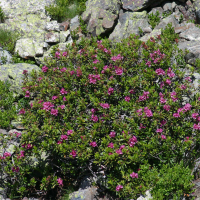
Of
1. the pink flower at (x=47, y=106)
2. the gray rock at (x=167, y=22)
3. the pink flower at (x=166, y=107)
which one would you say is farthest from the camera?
the gray rock at (x=167, y=22)

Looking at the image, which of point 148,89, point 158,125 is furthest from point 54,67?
point 158,125

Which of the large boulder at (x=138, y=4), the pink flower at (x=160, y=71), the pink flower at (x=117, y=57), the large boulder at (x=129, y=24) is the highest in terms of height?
the large boulder at (x=138, y=4)

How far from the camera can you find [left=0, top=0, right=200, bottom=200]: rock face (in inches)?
366

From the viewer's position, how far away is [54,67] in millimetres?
7906

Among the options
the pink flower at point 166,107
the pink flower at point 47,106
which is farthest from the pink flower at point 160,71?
the pink flower at point 47,106

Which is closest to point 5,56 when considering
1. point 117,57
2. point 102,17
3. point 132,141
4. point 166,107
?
point 102,17

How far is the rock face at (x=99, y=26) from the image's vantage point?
930cm

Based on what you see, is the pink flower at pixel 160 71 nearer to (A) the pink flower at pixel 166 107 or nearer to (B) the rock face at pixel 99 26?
(A) the pink flower at pixel 166 107

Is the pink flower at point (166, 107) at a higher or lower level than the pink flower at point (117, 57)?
lower

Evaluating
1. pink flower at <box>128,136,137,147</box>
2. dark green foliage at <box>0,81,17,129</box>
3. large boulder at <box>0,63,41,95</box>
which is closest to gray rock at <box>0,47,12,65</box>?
large boulder at <box>0,63,41,95</box>

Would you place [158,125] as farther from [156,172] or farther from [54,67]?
[54,67]

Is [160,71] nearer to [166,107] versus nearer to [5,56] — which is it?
[166,107]

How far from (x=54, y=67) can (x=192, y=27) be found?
5.41m

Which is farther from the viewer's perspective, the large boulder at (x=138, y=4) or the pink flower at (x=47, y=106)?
the large boulder at (x=138, y=4)
